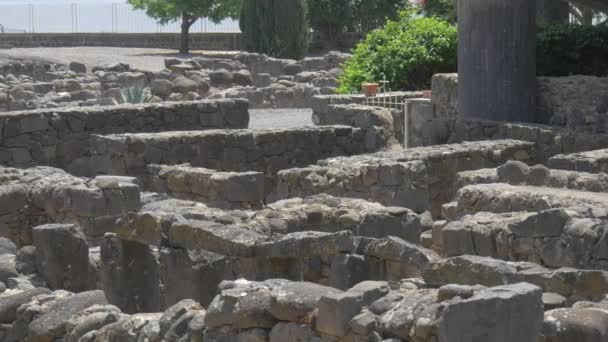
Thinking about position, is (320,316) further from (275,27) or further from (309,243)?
(275,27)

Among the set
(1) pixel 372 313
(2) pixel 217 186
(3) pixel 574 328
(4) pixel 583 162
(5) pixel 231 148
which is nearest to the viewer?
(3) pixel 574 328

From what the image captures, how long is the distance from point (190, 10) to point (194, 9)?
250mm

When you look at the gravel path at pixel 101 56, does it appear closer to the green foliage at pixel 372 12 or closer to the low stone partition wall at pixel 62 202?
the green foliage at pixel 372 12

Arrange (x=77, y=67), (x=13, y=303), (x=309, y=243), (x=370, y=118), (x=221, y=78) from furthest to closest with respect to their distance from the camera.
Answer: (x=77, y=67) → (x=221, y=78) → (x=370, y=118) → (x=13, y=303) → (x=309, y=243)

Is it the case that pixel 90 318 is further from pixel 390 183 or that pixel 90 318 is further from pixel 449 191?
pixel 449 191

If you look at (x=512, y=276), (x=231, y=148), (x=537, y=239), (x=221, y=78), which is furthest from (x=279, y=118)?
(x=512, y=276)

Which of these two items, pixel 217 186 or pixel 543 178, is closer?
pixel 543 178

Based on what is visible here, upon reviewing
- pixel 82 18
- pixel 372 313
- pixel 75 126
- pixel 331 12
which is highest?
pixel 82 18

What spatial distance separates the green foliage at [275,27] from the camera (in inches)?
1663

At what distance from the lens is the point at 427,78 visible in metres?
23.4

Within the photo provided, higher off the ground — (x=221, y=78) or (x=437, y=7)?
(x=437, y=7)

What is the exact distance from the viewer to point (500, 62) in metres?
18.6

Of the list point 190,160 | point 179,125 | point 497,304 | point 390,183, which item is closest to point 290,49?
point 179,125

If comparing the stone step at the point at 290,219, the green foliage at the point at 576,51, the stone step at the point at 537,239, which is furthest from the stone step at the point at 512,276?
the green foliage at the point at 576,51
